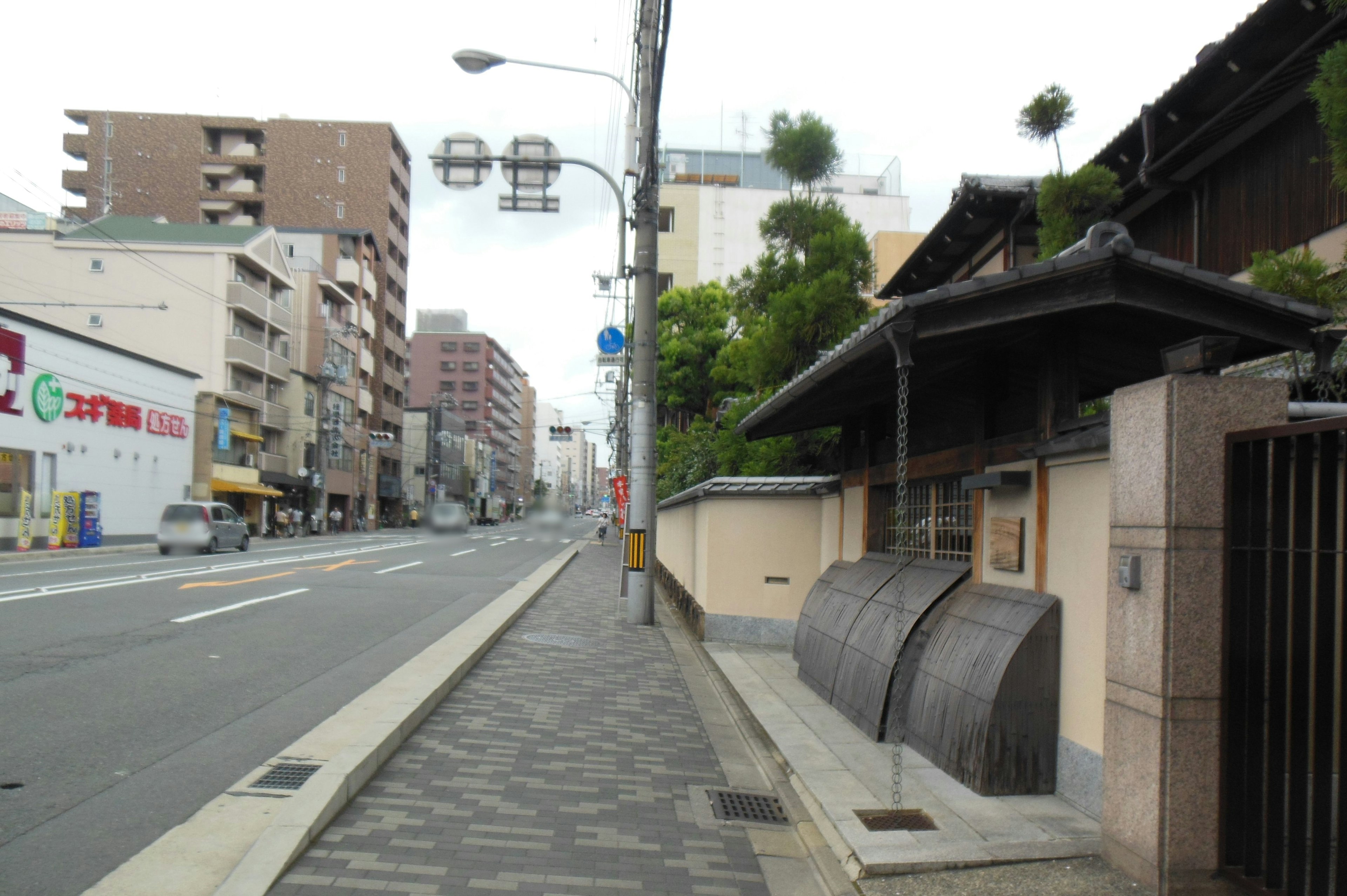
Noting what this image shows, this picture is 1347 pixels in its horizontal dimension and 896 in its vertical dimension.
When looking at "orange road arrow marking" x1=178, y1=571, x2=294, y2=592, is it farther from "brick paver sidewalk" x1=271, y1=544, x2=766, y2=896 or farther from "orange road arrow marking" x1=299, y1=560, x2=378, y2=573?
"brick paver sidewalk" x1=271, y1=544, x2=766, y2=896

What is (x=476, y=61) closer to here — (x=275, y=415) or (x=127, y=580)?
(x=127, y=580)

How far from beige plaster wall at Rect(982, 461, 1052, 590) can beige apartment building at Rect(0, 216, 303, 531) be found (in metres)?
43.0

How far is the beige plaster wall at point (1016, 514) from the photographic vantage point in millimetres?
5855

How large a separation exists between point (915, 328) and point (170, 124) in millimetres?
72291

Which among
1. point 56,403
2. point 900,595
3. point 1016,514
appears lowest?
point 900,595

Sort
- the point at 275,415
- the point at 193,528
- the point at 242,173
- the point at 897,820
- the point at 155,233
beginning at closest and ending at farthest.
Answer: the point at 897,820
the point at 193,528
the point at 155,233
the point at 275,415
the point at 242,173

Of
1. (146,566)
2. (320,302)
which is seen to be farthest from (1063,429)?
(320,302)

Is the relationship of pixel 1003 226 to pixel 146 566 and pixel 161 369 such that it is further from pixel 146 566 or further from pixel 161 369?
pixel 161 369

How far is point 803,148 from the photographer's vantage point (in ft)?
52.3

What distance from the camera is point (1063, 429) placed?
555 centimetres

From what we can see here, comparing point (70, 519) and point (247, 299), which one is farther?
point (247, 299)

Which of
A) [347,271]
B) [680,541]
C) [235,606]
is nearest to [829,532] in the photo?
[680,541]

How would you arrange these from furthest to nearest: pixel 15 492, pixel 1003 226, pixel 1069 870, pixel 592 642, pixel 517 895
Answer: pixel 15 492
pixel 1003 226
pixel 592 642
pixel 1069 870
pixel 517 895

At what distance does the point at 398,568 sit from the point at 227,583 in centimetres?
633
